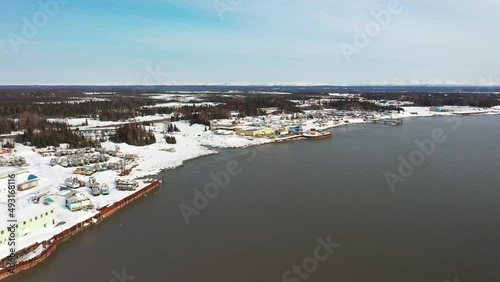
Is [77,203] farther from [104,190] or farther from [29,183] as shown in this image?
[29,183]

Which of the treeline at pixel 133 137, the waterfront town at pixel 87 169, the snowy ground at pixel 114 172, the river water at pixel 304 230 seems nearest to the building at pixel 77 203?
the waterfront town at pixel 87 169

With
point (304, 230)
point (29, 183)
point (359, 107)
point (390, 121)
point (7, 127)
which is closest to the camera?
point (304, 230)

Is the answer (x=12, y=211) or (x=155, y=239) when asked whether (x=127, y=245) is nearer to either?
(x=155, y=239)

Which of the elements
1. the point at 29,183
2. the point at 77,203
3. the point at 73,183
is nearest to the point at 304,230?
the point at 77,203

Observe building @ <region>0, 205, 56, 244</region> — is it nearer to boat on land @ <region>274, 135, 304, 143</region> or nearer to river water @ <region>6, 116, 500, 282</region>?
river water @ <region>6, 116, 500, 282</region>

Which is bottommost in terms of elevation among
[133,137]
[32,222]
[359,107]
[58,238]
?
[58,238]

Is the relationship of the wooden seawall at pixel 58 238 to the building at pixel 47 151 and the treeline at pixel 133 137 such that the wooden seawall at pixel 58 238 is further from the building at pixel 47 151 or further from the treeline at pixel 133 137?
the treeline at pixel 133 137

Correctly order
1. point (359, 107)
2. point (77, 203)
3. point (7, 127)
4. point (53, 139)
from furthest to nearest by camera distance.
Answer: point (359, 107) → point (7, 127) → point (53, 139) → point (77, 203)
